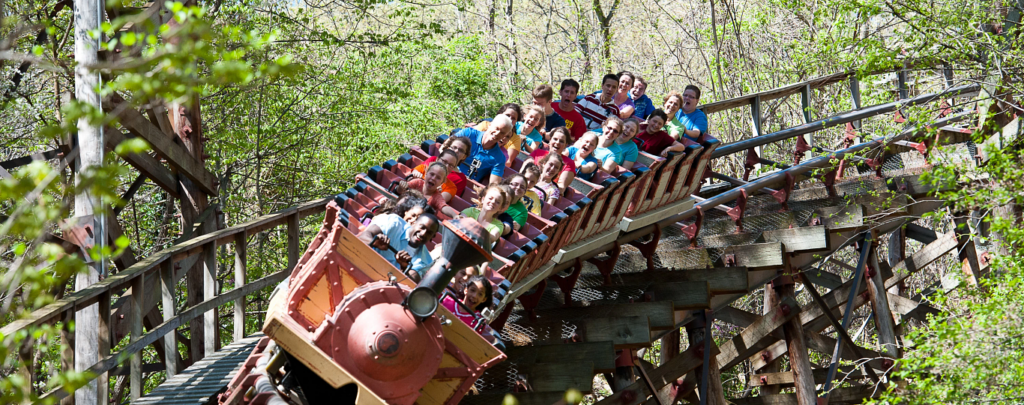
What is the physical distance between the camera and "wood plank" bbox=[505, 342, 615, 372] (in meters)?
6.92

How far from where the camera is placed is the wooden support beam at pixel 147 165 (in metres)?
7.21

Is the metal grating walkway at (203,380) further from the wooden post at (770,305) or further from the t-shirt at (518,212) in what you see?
the wooden post at (770,305)

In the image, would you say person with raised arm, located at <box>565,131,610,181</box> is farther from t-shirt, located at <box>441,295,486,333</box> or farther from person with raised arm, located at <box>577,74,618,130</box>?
t-shirt, located at <box>441,295,486,333</box>

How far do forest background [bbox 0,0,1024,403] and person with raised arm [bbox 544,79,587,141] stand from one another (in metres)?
2.33

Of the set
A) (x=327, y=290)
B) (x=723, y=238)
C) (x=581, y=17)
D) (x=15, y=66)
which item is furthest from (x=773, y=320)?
(x=581, y=17)

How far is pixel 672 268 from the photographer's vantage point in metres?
8.76

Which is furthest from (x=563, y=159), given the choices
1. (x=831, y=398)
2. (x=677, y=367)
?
(x=831, y=398)

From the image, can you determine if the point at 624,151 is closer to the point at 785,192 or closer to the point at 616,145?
the point at 616,145

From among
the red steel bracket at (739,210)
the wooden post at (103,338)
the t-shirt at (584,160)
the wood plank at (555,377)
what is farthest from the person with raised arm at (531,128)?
the wooden post at (103,338)

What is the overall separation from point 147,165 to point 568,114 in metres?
3.79

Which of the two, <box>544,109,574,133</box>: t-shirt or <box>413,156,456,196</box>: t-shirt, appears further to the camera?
<box>544,109,574,133</box>: t-shirt

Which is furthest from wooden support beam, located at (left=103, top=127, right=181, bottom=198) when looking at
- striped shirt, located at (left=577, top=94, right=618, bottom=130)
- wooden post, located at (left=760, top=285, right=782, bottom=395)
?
wooden post, located at (left=760, top=285, right=782, bottom=395)

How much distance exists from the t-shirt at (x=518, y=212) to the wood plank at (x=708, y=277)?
1.95 meters

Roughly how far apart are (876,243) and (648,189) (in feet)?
8.83
